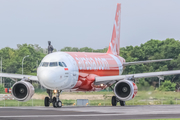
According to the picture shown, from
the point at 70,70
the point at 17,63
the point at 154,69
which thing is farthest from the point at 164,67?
the point at 70,70

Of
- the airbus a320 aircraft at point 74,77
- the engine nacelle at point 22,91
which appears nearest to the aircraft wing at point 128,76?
the airbus a320 aircraft at point 74,77

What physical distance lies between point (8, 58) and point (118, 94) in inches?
3364

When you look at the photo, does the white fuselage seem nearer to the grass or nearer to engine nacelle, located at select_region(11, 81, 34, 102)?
engine nacelle, located at select_region(11, 81, 34, 102)

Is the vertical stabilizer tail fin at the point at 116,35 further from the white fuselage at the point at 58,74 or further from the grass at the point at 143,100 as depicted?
the white fuselage at the point at 58,74

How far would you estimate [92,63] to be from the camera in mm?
38094

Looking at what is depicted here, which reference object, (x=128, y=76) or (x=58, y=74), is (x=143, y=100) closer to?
(x=128, y=76)

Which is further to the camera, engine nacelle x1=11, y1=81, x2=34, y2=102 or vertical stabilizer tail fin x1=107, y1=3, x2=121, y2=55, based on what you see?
vertical stabilizer tail fin x1=107, y1=3, x2=121, y2=55

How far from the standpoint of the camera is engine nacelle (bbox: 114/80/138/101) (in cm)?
3322

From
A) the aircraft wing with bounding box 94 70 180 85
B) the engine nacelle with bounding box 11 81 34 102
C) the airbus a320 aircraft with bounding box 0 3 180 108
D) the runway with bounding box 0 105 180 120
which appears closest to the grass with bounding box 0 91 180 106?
the airbus a320 aircraft with bounding box 0 3 180 108

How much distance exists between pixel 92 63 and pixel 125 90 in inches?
204

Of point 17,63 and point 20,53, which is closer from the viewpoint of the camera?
point 17,63

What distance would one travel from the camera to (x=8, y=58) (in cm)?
11625

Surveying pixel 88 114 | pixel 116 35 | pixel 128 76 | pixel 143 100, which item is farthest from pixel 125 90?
pixel 116 35

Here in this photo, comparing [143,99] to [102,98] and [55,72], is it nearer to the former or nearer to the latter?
[102,98]
